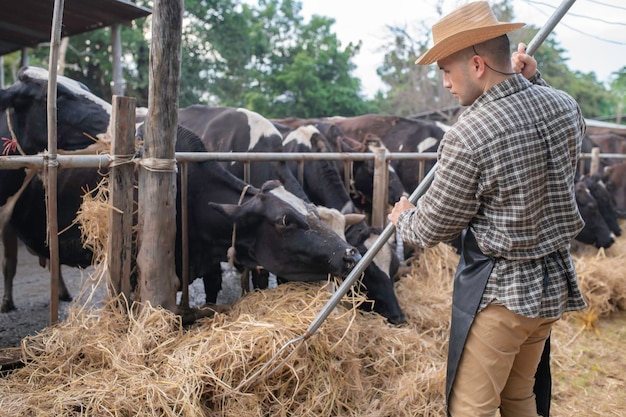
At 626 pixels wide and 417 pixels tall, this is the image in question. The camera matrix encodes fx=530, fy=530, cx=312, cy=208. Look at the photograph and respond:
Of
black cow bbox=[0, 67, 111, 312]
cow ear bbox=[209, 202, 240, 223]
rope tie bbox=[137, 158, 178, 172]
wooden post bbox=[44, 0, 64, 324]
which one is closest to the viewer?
wooden post bbox=[44, 0, 64, 324]

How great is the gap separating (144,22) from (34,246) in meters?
13.9

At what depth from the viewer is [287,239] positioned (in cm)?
365

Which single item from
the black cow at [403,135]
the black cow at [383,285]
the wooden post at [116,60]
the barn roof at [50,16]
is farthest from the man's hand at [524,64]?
the wooden post at [116,60]

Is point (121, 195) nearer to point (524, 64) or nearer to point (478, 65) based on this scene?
point (478, 65)

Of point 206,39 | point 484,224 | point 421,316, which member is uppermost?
point 206,39

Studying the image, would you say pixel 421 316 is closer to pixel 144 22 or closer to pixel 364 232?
pixel 364 232

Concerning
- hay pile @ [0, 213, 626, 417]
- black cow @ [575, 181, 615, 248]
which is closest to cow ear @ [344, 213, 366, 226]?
hay pile @ [0, 213, 626, 417]

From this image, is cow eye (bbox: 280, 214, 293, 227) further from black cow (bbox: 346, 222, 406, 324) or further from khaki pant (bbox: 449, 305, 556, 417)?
khaki pant (bbox: 449, 305, 556, 417)

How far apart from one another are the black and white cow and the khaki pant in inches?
54.1

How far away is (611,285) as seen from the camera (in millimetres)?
5492

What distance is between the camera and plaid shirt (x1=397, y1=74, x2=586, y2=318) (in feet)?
6.26

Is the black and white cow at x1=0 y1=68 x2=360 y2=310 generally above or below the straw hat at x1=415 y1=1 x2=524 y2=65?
below

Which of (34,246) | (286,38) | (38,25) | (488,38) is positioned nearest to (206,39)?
(286,38)

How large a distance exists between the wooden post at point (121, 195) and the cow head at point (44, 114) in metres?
1.45
